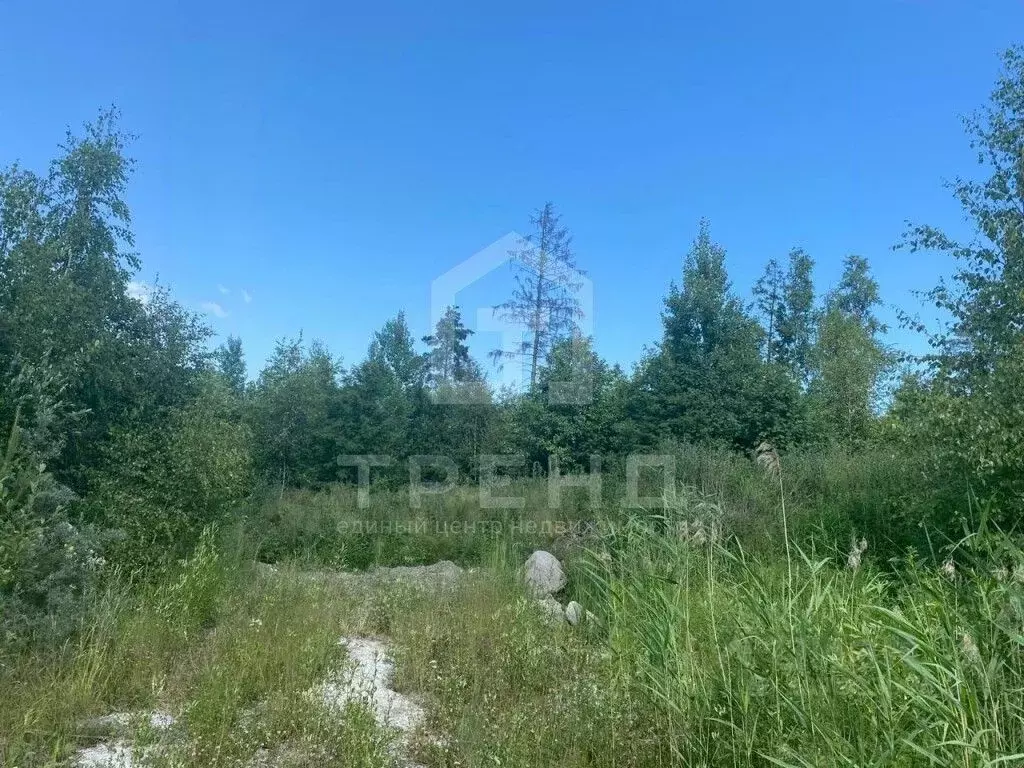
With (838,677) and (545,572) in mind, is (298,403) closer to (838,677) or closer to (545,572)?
(545,572)

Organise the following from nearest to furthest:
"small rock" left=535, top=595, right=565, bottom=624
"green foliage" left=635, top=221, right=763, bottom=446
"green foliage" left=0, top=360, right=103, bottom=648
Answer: "green foliage" left=0, top=360, right=103, bottom=648 → "small rock" left=535, top=595, right=565, bottom=624 → "green foliage" left=635, top=221, right=763, bottom=446

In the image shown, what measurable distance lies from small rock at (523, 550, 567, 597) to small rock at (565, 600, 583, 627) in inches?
38.9

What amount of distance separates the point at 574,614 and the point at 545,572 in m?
1.81

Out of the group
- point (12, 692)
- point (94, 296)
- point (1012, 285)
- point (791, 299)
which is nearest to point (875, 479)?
point (1012, 285)

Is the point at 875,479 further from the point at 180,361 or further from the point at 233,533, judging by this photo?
the point at 180,361

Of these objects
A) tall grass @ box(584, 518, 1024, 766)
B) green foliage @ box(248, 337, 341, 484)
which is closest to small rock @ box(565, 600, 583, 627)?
tall grass @ box(584, 518, 1024, 766)

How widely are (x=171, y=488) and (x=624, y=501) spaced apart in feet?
18.1

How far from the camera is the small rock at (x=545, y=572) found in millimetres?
6703

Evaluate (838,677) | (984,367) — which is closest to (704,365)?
(984,367)

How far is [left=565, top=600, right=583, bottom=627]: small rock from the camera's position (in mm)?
4991

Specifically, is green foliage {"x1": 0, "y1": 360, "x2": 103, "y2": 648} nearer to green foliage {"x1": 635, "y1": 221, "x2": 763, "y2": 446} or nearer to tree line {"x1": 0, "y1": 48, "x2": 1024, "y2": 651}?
tree line {"x1": 0, "y1": 48, "x2": 1024, "y2": 651}

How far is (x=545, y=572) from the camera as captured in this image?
7.06 meters

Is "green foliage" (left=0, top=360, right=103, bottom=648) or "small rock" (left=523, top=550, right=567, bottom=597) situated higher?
"green foliage" (left=0, top=360, right=103, bottom=648)

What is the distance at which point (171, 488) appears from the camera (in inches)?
255
